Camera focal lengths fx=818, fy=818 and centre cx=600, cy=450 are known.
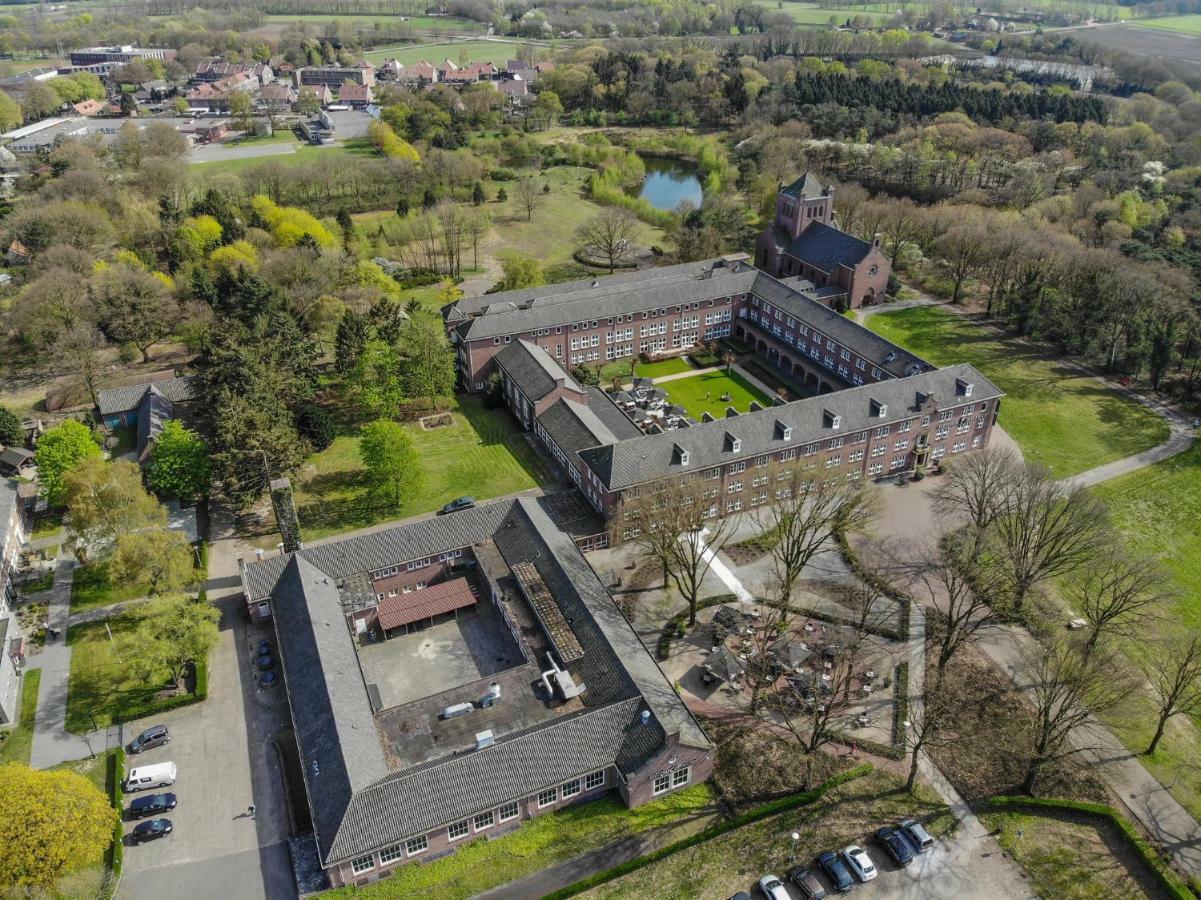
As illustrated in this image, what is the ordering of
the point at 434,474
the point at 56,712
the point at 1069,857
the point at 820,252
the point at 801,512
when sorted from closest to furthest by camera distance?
the point at 1069,857 → the point at 56,712 → the point at 801,512 → the point at 434,474 → the point at 820,252

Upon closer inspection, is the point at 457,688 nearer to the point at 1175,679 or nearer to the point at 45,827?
the point at 45,827

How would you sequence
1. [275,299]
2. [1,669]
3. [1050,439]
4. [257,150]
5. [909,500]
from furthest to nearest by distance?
[257,150] < [275,299] < [1050,439] < [909,500] < [1,669]

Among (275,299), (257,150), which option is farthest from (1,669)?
(257,150)

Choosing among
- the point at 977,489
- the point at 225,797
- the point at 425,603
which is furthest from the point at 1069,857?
the point at 225,797

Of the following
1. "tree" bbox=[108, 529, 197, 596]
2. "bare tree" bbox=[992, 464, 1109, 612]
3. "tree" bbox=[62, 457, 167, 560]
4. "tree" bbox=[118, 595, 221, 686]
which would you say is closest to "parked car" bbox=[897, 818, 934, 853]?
"bare tree" bbox=[992, 464, 1109, 612]

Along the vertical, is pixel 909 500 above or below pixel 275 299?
below

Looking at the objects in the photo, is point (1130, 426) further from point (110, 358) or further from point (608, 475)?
point (110, 358)

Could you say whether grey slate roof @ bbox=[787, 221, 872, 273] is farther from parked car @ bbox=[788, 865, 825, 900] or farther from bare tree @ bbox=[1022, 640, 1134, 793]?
parked car @ bbox=[788, 865, 825, 900]

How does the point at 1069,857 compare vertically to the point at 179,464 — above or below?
below
